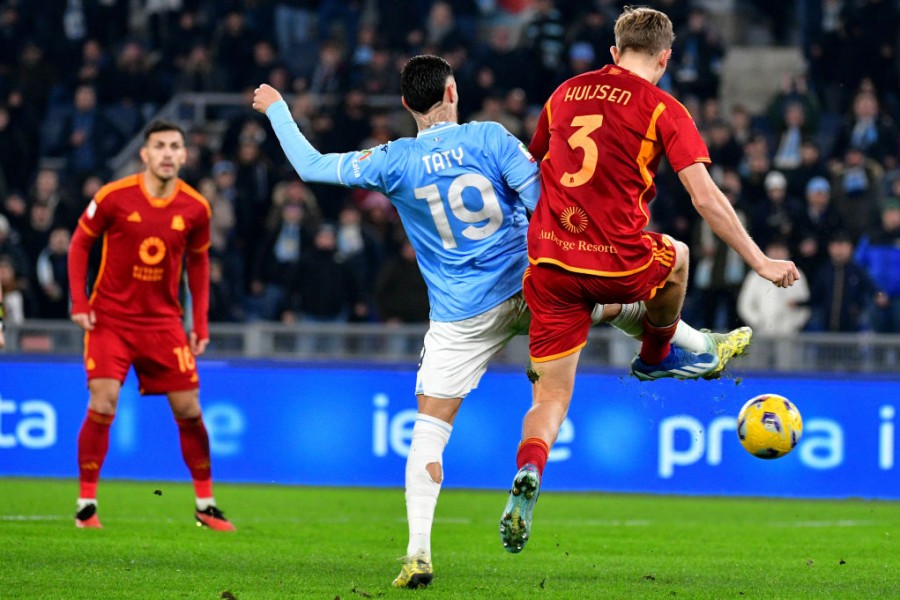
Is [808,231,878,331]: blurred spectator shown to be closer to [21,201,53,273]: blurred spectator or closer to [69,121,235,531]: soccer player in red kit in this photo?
[69,121,235,531]: soccer player in red kit

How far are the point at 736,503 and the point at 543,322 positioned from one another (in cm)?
613

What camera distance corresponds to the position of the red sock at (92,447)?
9969 mm

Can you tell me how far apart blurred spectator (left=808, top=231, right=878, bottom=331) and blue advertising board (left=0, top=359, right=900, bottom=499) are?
125 cm

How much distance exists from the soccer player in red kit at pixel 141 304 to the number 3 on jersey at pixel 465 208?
296 centimetres

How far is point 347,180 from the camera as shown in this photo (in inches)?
294

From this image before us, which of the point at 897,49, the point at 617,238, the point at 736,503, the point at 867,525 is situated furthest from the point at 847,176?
the point at 617,238

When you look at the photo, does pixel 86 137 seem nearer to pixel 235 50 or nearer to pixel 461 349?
pixel 235 50

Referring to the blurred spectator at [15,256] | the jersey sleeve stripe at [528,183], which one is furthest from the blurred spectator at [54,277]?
the jersey sleeve stripe at [528,183]

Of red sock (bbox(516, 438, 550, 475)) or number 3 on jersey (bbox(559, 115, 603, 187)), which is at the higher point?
number 3 on jersey (bbox(559, 115, 603, 187))

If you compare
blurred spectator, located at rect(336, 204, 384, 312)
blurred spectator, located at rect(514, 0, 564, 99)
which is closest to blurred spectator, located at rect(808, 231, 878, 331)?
blurred spectator, located at rect(336, 204, 384, 312)

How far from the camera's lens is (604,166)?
276 inches

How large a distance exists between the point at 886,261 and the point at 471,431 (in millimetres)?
4187

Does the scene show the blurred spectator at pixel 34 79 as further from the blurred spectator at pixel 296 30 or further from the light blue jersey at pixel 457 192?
the light blue jersey at pixel 457 192

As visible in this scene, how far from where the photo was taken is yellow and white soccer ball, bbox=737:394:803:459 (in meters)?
7.91
